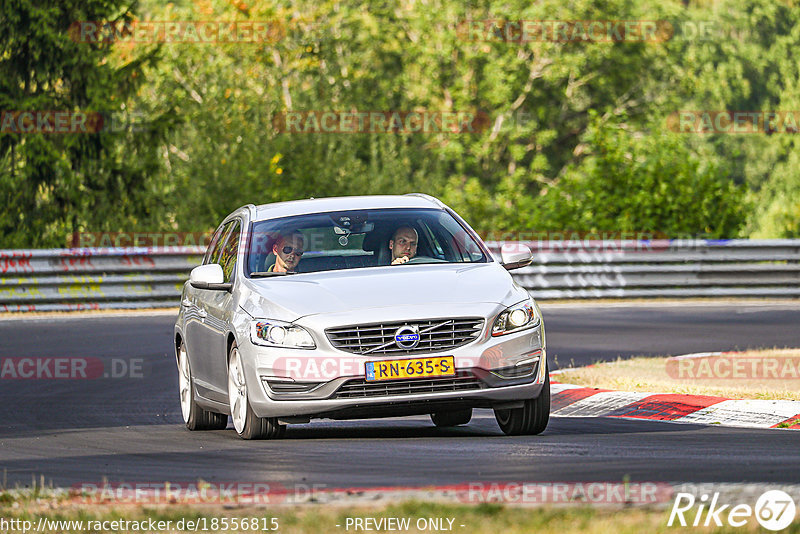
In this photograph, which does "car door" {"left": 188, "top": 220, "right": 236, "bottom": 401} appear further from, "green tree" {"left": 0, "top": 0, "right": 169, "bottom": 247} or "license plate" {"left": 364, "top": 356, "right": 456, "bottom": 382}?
"green tree" {"left": 0, "top": 0, "right": 169, "bottom": 247}

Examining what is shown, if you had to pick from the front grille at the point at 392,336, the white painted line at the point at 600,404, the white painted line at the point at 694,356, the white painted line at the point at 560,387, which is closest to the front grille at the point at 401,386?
the front grille at the point at 392,336

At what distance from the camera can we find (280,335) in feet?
30.9

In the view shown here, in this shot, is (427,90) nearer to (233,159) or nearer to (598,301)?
(233,159)

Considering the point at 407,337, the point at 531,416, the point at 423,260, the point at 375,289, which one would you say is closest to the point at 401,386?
the point at 407,337

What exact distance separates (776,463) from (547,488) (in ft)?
5.21

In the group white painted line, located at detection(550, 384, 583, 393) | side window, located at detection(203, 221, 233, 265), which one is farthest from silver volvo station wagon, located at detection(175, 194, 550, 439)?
white painted line, located at detection(550, 384, 583, 393)

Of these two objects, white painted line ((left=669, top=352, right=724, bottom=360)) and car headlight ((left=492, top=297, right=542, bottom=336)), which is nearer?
car headlight ((left=492, top=297, right=542, bottom=336))

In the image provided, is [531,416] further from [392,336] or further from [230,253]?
[230,253]

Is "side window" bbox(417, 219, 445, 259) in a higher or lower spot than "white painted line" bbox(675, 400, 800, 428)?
higher

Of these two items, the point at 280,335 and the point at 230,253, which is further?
the point at 230,253

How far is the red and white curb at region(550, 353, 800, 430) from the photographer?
1077cm

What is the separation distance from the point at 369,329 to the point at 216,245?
3231 mm

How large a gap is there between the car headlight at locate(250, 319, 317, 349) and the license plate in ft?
1.27

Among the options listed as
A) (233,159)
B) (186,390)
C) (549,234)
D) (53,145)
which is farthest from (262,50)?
(186,390)
